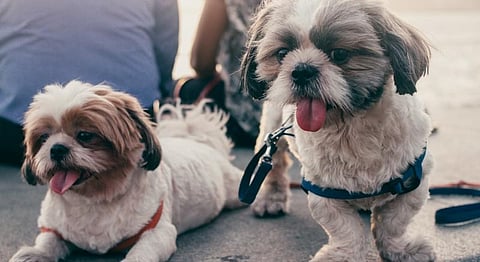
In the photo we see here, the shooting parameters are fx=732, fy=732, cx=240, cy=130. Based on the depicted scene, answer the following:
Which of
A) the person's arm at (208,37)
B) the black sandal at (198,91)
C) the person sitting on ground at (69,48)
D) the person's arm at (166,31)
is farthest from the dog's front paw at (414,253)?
the person's arm at (208,37)

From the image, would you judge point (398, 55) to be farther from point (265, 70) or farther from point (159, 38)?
point (159, 38)

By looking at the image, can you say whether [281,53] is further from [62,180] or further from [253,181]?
[62,180]

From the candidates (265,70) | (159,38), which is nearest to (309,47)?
(265,70)

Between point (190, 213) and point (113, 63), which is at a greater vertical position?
point (113, 63)

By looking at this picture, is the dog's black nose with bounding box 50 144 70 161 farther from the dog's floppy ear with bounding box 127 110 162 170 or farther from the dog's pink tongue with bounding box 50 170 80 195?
the dog's floppy ear with bounding box 127 110 162 170

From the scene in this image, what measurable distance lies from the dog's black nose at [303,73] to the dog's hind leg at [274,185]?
1142mm

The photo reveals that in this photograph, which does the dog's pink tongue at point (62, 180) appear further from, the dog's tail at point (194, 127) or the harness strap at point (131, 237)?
the dog's tail at point (194, 127)

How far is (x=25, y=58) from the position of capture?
170 inches

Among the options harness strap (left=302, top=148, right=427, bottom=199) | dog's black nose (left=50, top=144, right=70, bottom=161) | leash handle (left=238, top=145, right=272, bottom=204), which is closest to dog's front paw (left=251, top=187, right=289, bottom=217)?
leash handle (left=238, top=145, right=272, bottom=204)

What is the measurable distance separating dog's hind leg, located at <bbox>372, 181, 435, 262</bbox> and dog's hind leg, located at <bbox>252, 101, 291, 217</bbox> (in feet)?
2.94

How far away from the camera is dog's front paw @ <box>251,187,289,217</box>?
3783 millimetres

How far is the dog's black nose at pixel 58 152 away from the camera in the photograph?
9.42 ft

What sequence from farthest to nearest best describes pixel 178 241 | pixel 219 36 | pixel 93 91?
pixel 219 36, pixel 178 241, pixel 93 91

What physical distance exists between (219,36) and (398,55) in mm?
3360
